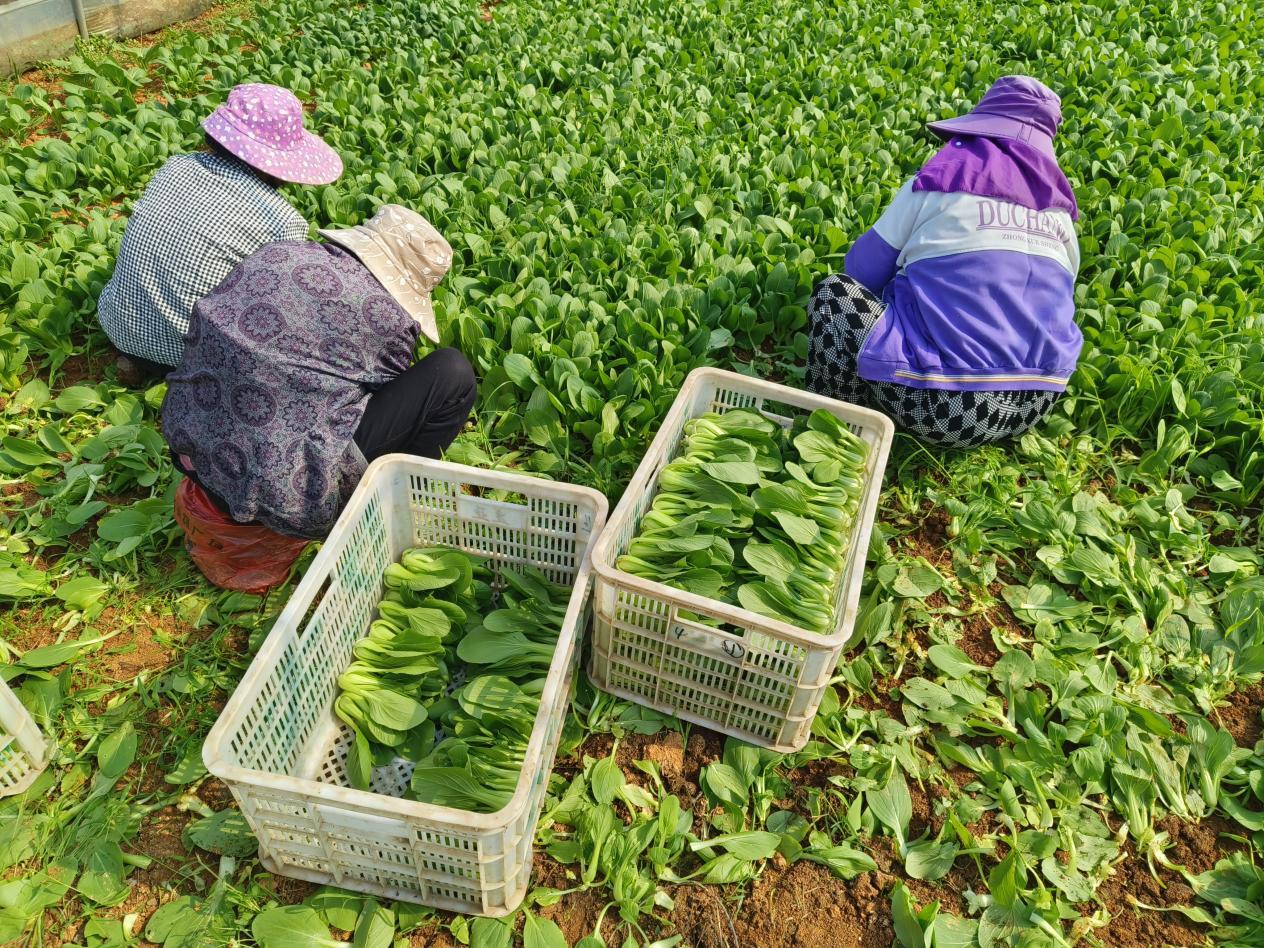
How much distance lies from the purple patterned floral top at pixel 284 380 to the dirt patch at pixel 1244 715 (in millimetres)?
2668

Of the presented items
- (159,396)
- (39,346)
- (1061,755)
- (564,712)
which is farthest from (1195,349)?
(39,346)

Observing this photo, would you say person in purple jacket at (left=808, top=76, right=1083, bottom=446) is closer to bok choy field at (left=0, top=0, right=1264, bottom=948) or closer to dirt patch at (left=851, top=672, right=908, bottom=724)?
bok choy field at (left=0, top=0, right=1264, bottom=948)

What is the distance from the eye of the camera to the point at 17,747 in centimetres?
215

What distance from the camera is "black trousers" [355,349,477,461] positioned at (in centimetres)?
264

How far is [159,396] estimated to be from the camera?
3.25 m

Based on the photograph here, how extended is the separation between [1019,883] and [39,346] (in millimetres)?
3887

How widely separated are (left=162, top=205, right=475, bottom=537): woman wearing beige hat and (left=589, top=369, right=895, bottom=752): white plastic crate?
2.73 feet

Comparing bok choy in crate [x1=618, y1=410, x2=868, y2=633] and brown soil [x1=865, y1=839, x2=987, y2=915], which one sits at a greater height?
bok choy in crate [x1=618, y1=410, x2=868, y2=633]

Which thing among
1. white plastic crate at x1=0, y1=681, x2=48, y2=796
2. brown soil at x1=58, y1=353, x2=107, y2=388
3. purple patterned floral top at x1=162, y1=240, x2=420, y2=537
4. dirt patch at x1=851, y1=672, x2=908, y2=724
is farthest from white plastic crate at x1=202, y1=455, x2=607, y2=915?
brown soil at x1=58, y1=353, x2=107, y2=388

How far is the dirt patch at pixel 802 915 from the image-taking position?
2043 millimetres

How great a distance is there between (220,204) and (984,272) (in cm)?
259

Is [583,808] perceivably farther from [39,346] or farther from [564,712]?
[39,346]

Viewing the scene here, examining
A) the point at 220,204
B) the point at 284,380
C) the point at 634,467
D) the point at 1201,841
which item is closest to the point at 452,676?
the point at 284,380

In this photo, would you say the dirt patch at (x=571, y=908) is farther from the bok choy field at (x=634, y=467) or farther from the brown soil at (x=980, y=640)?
the brown soil at (x=980, y=640)
